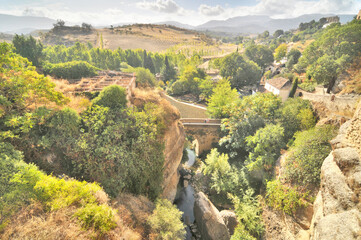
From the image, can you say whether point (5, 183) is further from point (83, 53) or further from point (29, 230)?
point (83, 53)

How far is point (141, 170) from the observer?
14203mm

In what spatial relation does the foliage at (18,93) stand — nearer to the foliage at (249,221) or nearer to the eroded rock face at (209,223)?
the eroded rock face at (209,223)

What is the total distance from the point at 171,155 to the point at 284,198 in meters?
10.7

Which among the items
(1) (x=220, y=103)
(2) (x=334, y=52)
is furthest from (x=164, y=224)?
(2) (x=334, y=52)

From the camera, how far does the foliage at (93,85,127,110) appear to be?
1478 centimetres

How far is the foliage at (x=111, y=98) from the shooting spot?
48.5 feet

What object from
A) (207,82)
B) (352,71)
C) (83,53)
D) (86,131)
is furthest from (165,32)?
(86,131)

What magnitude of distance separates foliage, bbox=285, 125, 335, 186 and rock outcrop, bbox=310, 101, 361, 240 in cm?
324

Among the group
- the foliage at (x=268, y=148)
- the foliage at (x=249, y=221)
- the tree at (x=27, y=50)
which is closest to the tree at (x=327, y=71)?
the foliage at (x=268, y=148)

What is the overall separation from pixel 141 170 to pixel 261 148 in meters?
12.7

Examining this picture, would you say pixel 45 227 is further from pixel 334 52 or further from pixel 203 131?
pixel 334 52

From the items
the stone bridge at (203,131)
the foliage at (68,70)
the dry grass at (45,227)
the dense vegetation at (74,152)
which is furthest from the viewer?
the stone bridge at (203,131)

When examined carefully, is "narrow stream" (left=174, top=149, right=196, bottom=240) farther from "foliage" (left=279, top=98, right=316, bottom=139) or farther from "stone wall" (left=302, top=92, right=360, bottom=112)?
"stone wall" (left=302, top=92, right=360, bottom=112)

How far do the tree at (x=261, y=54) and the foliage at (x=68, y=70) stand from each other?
65.5 m
